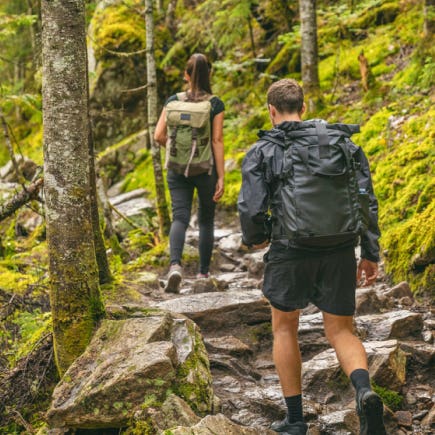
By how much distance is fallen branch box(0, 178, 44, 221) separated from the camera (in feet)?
19.1

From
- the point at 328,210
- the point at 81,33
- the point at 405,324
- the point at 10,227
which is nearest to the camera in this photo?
the point at 328,210

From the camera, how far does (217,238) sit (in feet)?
30.6

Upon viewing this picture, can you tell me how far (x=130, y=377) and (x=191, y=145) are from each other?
9.77ft

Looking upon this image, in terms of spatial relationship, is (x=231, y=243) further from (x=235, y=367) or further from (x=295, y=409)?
(x=295, y=409)

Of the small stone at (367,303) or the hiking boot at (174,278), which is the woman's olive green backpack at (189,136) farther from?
the small stone at (367,303)

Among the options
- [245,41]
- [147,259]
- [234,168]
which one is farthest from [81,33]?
[245,41]

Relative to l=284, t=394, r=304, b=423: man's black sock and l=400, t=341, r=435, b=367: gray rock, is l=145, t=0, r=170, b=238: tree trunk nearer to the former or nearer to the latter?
l=400, t=341, r=435, b=367: gray rock

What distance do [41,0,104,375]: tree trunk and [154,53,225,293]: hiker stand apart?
1881mm

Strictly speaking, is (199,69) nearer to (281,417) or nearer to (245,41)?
(281,417)

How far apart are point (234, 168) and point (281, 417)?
25.8ft

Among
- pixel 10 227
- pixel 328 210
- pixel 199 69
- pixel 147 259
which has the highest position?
pixel 199 69

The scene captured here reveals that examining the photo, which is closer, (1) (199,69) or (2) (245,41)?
(1) (199,69)

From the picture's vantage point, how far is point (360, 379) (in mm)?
3359

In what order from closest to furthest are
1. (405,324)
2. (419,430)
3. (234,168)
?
(419,430), (405,324), (234,168)
